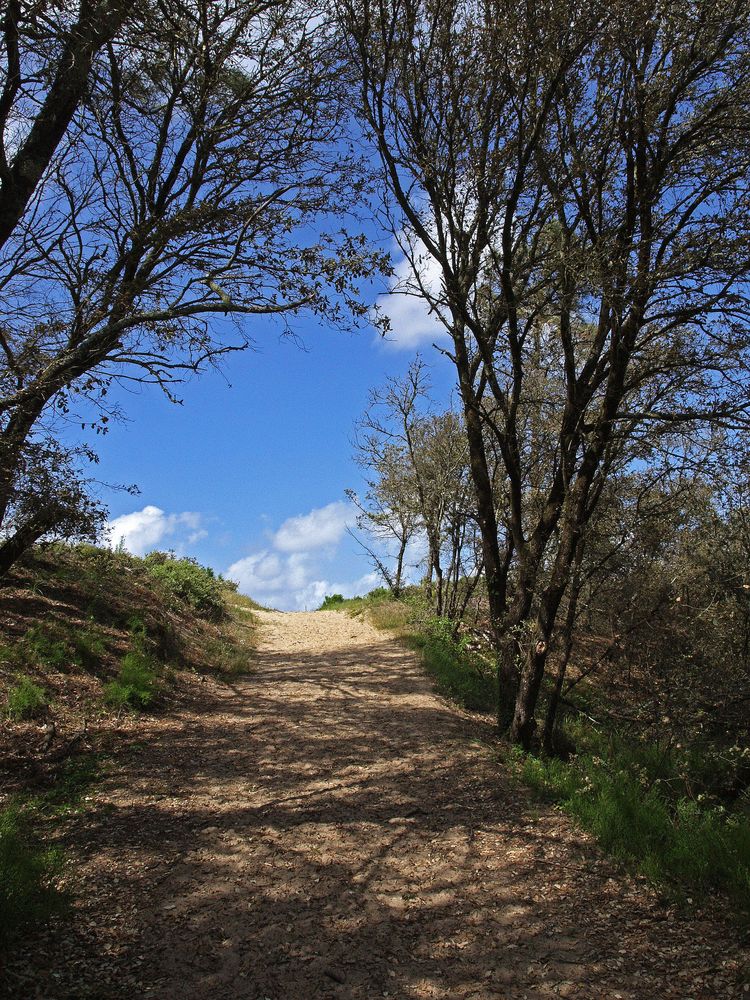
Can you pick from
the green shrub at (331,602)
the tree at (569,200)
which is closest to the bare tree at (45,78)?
the tree at (569,200)

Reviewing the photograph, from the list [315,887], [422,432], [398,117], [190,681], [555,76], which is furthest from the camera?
[422,432]

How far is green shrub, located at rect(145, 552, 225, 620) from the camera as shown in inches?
567

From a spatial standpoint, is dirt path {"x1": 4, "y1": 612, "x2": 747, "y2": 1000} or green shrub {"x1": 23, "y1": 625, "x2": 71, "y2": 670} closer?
dirt path {"x1": 4, "y1": 612, "x2": 747, "y2": 1000}

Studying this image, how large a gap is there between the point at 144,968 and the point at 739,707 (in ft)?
18.7

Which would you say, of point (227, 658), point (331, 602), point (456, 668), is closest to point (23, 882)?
point (227, 658)

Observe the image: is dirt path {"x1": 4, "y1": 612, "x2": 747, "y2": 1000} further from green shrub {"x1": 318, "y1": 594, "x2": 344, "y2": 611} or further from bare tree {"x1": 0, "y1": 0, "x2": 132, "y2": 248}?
green shrub {"x1": 318, "y1": 594, "x2": 344, "y2": 611}

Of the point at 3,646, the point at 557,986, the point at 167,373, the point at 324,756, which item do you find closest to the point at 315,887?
the point at 557,986

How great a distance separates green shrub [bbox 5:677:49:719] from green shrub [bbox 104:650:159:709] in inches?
36.3

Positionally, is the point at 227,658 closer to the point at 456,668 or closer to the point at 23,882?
the point at 456,668

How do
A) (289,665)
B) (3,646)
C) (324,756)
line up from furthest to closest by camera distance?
(289,665), (3,646), (324,756)

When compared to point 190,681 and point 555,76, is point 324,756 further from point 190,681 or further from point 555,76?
point 555,76

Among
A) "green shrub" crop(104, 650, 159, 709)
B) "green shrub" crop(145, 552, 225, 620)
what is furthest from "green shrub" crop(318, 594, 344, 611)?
"green shrub" crop(104, 650, 159, 709)

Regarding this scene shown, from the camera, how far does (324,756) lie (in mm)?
7309

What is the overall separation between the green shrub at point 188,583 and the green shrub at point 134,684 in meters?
4.56
